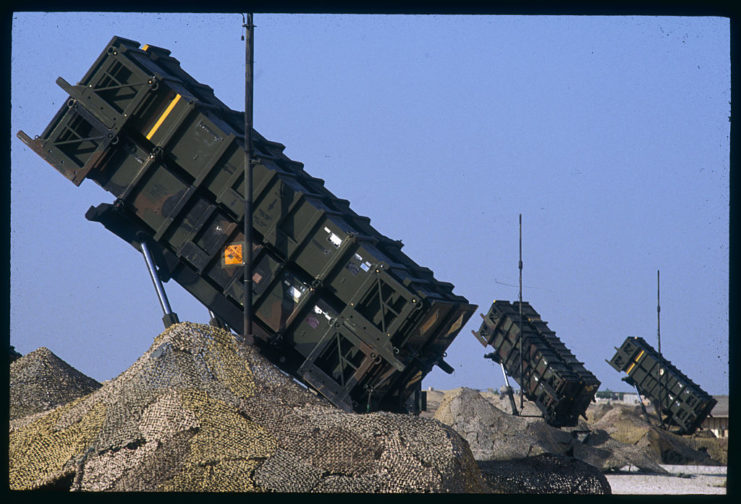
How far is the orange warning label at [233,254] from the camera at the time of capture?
Answer: 1287cm

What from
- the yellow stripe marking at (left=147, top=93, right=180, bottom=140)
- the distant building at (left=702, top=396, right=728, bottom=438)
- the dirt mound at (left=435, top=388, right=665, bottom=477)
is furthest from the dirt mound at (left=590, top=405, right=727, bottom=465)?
the distant building at (left=702, top=396, right=728, bottom=438)

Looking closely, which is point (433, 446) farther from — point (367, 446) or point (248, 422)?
point (248, 422)

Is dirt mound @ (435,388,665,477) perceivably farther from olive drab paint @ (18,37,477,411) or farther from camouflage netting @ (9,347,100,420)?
camouflage netting @ (9,347,100,420)

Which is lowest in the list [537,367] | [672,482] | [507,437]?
[507,437]

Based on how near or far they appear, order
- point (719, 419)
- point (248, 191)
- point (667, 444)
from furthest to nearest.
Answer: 1. point (719, 419)
2. point (667, 444)
3. point (248, 191)

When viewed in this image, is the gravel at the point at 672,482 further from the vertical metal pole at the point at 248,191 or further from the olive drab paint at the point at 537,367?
the olive drab paint at the point at 537,367

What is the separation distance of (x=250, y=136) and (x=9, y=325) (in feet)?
16.8

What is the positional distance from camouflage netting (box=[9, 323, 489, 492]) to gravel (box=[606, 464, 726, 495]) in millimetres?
5645

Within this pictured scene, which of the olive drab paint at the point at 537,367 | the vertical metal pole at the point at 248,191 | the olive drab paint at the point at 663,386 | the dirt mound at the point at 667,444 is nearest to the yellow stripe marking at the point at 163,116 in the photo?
the vertical metal pole at the point at 248,191

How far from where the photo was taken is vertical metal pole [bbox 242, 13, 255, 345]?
1240 centimetres

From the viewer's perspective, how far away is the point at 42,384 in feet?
42.5

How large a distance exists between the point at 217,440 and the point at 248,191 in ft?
12.7

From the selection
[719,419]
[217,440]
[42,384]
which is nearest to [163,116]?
[42,384]

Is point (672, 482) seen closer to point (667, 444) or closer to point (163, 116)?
point (667, 444)
